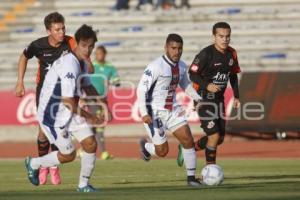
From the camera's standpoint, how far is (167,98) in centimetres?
1463

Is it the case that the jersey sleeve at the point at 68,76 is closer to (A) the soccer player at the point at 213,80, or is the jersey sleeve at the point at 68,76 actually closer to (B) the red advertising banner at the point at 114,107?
(A) the soccer player at the point at 213,80

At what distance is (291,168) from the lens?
17.2m

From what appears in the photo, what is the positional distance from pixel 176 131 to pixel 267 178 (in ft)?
5.44

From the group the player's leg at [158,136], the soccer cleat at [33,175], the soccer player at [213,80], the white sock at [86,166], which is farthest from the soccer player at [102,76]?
the white sock at [86,166]

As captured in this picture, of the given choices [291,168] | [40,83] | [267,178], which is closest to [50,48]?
[40,83]

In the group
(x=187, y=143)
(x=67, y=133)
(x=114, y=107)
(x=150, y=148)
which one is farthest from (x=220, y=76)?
(x=114, y=107)

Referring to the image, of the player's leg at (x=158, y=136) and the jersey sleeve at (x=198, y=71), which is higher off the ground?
the jersey sleeve at (x=198, y=71)

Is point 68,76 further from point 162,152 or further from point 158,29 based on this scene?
point 158,29

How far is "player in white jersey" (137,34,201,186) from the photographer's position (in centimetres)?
1411

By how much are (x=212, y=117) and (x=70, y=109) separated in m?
3.15

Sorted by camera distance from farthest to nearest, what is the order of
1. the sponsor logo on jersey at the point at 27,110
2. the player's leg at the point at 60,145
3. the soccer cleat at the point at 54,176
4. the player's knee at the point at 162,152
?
1. the sponsor logo on jersey at the point at 27,110
2. the player's knee at the point at 162,152
3. the soccer cleat at the point at 54,176
4. the player's leg at the point at 60,145

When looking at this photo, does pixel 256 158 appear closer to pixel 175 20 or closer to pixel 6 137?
pixel 6 137

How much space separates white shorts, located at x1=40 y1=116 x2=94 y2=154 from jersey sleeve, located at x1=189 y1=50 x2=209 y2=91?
2.85m

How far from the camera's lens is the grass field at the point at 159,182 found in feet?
38.5
